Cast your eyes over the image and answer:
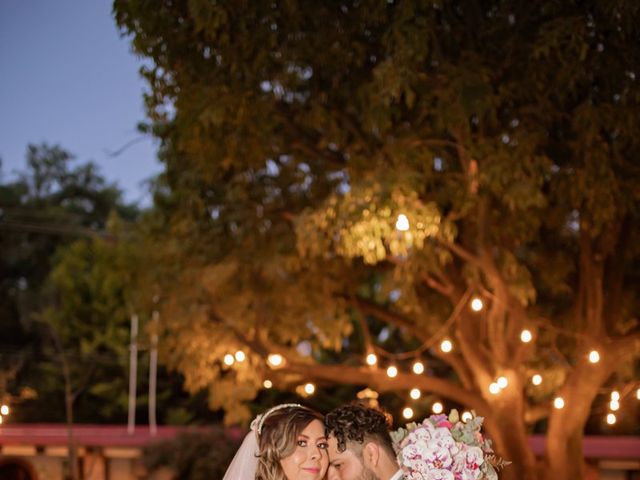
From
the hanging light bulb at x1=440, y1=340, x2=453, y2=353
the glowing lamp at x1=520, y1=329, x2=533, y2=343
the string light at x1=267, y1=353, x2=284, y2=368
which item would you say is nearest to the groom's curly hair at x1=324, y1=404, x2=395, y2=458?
the glowing lamp at x1=520, y1=329, x2=533, y2=343

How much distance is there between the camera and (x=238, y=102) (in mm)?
11000

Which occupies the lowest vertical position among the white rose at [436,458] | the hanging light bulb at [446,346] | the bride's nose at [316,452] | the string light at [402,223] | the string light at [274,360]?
the white rose at [436,458]

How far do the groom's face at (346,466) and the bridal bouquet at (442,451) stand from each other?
17cm

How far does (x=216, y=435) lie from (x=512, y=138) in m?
9.35

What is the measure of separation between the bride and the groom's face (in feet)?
0.12

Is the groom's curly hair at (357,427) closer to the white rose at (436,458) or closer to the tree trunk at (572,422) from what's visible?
the white rose at (436,458)

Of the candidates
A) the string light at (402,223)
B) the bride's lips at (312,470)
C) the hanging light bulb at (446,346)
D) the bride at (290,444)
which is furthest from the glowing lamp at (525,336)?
the bride's lips at (312,470)

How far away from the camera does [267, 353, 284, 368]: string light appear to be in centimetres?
1319

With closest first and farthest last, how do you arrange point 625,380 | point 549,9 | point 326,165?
point 549,9, point 326,165, point 625,380

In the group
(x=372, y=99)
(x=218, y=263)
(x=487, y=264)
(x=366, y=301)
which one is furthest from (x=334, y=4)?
(x=366, y=301)

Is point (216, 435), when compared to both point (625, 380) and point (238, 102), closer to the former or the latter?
point (625, 380)

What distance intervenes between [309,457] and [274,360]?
860cm

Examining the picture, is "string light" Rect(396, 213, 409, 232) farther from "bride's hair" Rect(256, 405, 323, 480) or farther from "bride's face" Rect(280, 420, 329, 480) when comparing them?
"bride's face" Rect(280, 420, 329, 480)

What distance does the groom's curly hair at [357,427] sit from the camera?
4.64 metres
